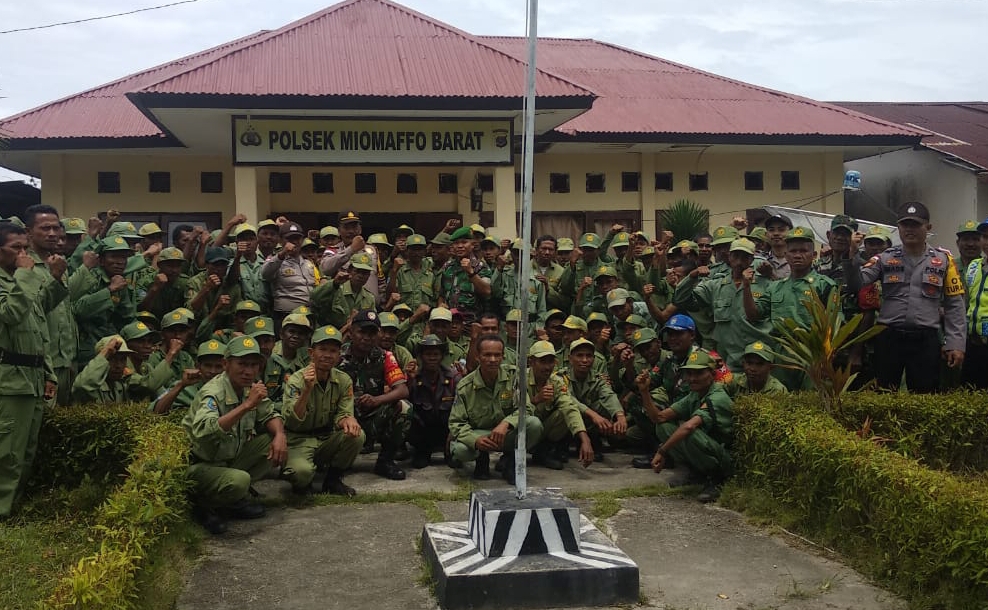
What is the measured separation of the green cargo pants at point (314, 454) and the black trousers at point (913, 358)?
4100 millimetres

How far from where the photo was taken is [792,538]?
538cm

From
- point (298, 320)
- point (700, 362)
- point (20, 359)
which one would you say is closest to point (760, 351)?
point (700, 362)

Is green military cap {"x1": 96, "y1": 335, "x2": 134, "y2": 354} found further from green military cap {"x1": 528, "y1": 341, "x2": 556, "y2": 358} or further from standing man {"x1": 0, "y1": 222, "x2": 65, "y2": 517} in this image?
green military cap {"x1": 528, "y1": 341, "x2": 556, "y2": 358}

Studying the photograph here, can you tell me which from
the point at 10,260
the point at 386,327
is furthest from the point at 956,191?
the point at 10,260

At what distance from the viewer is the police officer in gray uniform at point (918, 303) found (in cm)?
688

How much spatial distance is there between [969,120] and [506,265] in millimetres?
15776

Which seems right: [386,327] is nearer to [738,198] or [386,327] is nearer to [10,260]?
[10,260]

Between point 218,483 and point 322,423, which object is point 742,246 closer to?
point 322,423

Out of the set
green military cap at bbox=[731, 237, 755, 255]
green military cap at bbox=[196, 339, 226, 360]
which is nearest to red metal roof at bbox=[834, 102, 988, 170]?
green military cap at bbox=[731, 237, 755, 255]

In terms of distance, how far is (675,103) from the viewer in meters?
16.0

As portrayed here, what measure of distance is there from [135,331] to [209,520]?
1848 millimetres

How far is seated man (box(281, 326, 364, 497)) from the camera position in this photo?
608cm

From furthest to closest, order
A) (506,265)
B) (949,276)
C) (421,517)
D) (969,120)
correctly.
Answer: (969,120)
(506,265)
(949,276)
(421,517)

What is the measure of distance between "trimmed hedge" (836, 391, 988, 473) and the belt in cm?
526
